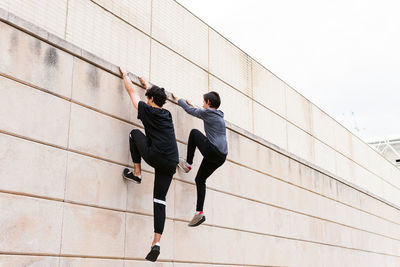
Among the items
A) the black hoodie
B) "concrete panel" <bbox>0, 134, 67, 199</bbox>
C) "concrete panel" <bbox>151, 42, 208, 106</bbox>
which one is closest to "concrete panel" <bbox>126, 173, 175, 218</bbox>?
the black hoodie

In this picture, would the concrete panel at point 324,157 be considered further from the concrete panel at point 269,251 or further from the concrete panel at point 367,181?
the concrete panel at point 269,251

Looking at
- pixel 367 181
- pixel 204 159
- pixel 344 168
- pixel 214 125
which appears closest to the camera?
pixel 214 125

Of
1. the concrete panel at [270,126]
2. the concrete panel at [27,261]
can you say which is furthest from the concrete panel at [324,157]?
the concrete panel at [27,261]

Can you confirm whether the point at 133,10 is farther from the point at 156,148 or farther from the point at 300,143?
the point at 300,143

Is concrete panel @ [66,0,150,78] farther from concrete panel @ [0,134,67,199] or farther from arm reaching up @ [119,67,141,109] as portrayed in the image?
concrete panel @ [0,134,67,199]

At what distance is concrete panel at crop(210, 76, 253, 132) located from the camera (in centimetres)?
1120

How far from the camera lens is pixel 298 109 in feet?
47.5

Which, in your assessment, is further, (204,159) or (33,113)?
(204,159)

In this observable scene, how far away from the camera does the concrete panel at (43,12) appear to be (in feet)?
22.9

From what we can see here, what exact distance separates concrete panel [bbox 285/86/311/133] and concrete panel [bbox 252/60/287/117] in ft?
0.94

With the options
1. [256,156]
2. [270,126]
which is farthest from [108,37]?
[270,126]

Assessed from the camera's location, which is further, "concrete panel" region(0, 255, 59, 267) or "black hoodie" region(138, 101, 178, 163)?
"black hoodie" region(138, 101, 178, 163)

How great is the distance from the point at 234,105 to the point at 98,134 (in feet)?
15.5

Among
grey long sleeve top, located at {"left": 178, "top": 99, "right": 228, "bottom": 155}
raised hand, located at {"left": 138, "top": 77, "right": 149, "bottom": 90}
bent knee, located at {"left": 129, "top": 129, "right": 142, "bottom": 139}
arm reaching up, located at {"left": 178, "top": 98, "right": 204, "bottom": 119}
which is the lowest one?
bent knee, located at {"left": 129, "top": 129, "right": 142, "bottom": 139}
